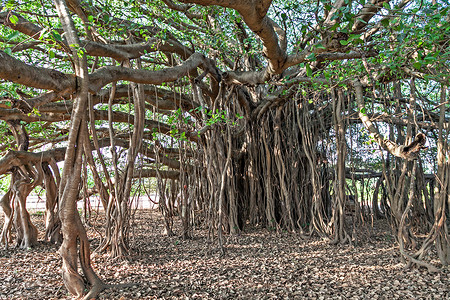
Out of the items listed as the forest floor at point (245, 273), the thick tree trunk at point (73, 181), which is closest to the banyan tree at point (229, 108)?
the thick tree trunk at point (73, 181)

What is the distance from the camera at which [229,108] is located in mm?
4770

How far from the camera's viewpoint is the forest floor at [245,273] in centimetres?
244

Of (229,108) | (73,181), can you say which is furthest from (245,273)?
(229,108)

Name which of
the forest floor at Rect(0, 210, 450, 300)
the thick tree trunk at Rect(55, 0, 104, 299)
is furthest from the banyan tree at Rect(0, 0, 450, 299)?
the forest floor at Rect(0, 210, 450, 300)

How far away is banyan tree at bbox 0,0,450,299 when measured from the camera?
229 centimetres

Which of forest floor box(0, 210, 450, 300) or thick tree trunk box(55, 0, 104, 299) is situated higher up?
thick tree trunk box(55, 0, 104, 299)

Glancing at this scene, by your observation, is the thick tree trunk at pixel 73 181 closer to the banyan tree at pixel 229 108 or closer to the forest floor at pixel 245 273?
the banyan tree at pixel 229 108

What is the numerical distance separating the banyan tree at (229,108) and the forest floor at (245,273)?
9.4 inches

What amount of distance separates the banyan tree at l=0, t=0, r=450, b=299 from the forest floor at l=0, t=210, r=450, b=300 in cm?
24

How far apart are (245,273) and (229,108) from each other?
8.26 feet

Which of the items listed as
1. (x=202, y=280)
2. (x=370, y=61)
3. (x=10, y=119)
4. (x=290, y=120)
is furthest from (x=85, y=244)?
(x=290, y=120)

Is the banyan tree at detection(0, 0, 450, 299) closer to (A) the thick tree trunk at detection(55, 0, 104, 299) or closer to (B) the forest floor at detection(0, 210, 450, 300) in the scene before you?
(A) the thick tree trunk at detection(55, 0, 104, 299)

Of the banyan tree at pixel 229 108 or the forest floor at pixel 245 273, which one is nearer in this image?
the banyan tree at pixel 229 108

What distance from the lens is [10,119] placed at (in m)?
4.16
